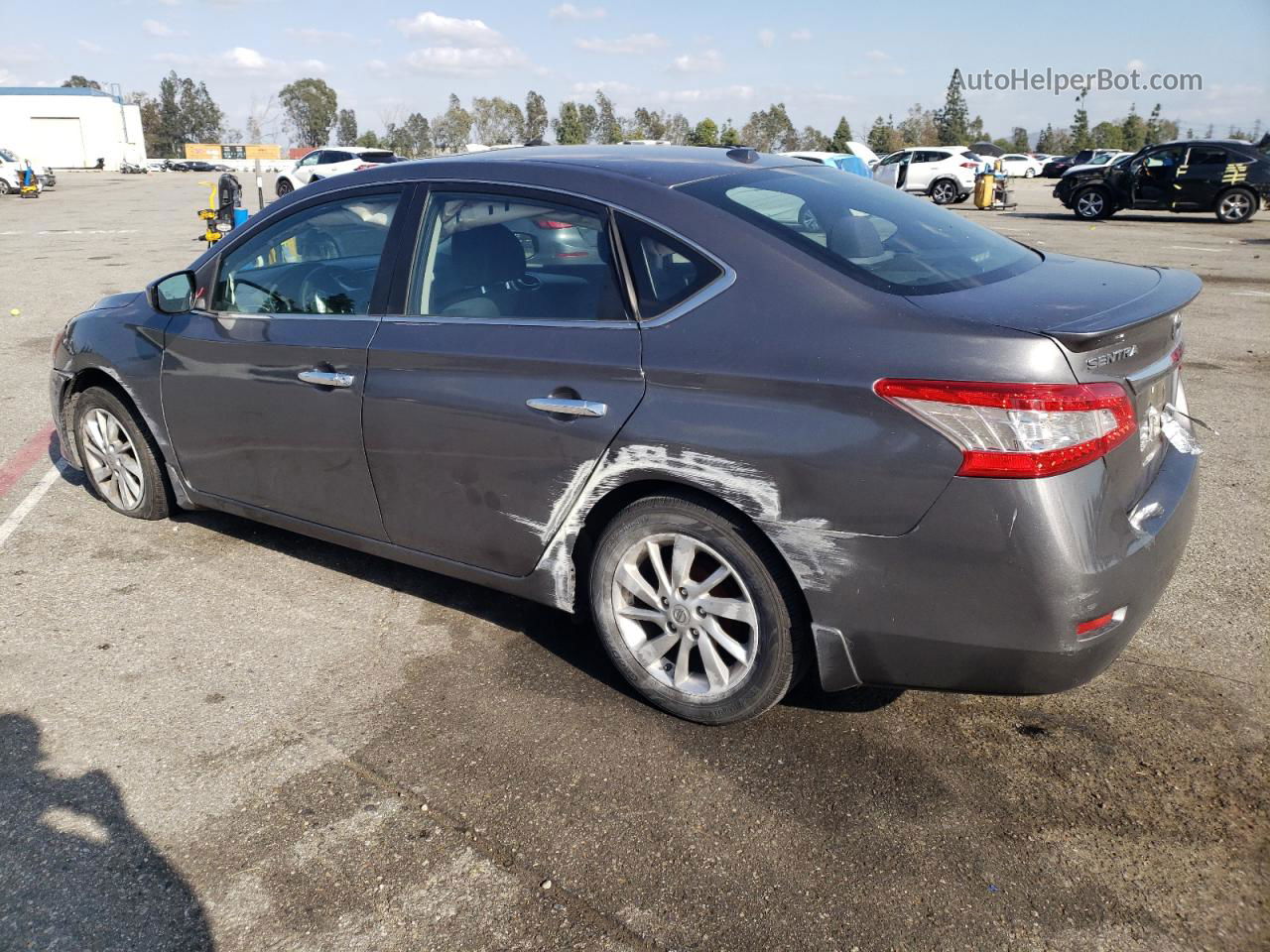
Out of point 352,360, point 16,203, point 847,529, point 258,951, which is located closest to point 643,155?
point 352,360

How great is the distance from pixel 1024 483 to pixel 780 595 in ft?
2.48

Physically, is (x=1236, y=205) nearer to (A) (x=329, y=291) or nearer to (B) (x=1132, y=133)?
(A) (x=329, y=291)

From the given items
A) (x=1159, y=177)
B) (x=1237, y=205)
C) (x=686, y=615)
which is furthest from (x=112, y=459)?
(x=1237, y=205)

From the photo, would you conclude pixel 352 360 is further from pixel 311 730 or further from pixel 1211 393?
pixel 1211 393

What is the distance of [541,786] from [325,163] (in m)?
33.9

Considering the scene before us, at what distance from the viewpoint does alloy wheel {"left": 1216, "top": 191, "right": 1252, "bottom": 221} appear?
21.7 meters

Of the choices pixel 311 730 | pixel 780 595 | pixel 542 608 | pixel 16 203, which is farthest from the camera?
pixel 16 203

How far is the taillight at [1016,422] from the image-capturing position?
98.0 inches

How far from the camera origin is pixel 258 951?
7.73 feet

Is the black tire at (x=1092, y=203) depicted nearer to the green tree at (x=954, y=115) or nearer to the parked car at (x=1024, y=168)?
the parked car at (x=1024, y=168)

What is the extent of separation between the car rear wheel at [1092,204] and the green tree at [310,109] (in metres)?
121

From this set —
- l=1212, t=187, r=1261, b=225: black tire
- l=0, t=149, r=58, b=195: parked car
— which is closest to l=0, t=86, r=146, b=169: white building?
l=0, t=149, r=58, b=195: parked car

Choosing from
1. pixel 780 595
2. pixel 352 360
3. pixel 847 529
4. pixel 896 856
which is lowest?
pixel 896 856

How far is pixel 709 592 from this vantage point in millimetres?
3074
